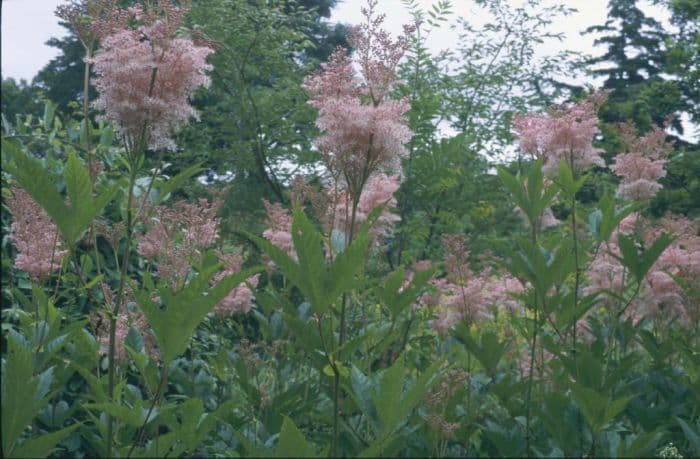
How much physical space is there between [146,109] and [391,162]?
772 mm

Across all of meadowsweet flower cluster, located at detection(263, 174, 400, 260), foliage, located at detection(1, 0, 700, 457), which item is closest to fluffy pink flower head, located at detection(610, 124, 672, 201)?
foliage, located at detection(1, 0, 700, 457)

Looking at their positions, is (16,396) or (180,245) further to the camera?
(180,245)

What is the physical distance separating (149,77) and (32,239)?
107 cm

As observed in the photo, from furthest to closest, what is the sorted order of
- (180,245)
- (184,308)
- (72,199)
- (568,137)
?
(568,137), (180,245), (72,199), (184,308)

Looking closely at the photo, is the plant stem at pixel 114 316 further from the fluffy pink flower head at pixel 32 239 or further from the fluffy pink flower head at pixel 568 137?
the fluffy pink flower head at pixel 568 137

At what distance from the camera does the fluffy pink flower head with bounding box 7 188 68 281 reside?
265 cm

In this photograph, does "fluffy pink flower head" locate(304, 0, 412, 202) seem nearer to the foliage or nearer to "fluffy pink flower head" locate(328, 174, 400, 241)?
the foliage

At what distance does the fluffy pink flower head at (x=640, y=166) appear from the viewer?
11.4ft

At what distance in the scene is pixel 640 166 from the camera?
A: 3.51 metres

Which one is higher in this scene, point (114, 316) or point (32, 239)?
point (32, 239)

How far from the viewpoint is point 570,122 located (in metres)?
3.10

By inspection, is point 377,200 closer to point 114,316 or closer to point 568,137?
point 568,137

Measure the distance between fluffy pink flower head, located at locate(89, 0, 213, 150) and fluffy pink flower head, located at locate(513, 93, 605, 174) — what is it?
1.63m

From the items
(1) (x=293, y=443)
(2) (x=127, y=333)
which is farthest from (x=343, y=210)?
(1) (x=293, y=443)
